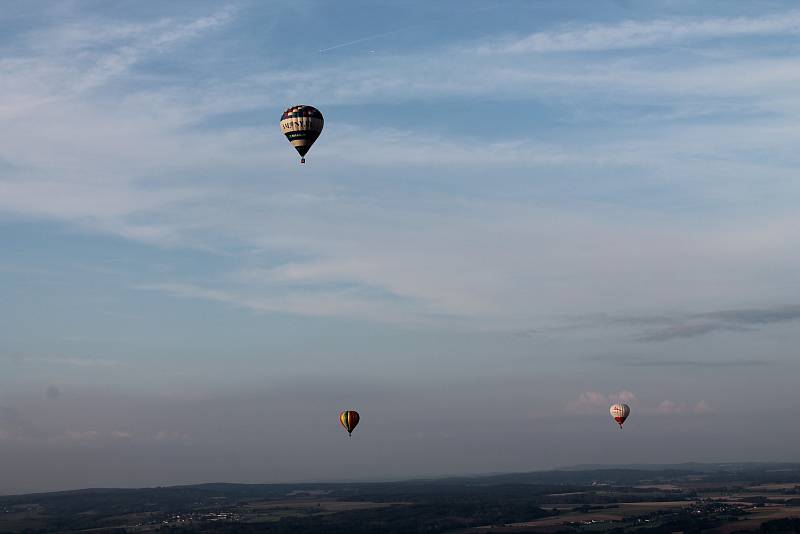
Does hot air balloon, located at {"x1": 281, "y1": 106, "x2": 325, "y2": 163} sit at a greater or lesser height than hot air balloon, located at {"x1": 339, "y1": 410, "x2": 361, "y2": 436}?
greater

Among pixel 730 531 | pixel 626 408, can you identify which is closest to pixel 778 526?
pixel 730 531

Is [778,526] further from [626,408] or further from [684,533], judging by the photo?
[626,408]

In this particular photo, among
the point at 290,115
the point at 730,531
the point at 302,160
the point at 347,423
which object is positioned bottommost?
the point at 730,531

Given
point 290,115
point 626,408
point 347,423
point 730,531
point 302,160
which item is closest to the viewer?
point 302,160

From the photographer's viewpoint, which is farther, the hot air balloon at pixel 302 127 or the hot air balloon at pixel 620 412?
the hot air balloon at pixel 620 412

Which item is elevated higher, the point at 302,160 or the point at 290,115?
the point at 290,115
